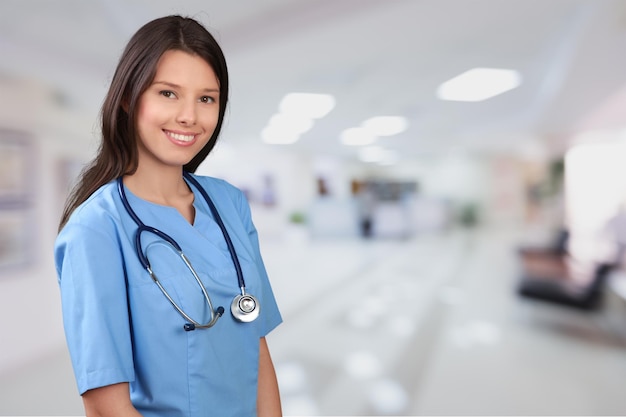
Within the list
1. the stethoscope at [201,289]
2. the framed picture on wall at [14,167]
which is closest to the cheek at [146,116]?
the stethoscope at [201,289]

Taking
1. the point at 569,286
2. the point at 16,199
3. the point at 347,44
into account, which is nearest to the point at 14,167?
the point at 16,199

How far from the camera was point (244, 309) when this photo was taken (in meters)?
0.77

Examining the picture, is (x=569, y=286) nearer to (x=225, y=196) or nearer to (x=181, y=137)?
(x=225, y=196)

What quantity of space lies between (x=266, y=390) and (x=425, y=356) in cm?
262

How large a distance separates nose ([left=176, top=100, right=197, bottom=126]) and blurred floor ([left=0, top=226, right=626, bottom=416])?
84.1 inches

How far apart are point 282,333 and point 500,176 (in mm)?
11592

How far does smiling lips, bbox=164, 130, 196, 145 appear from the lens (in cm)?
74

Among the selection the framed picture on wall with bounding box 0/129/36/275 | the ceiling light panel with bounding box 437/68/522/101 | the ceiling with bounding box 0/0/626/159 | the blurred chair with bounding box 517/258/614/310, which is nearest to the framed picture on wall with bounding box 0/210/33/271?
the framed picture on wall with bounding box 0/129/36/275

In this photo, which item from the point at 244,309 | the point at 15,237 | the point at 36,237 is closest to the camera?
the point at 244,309

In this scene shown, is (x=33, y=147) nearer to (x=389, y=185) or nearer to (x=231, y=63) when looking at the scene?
(x=231, y=63)

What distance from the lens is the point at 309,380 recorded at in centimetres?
288

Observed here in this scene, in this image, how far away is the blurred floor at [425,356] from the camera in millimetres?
2574

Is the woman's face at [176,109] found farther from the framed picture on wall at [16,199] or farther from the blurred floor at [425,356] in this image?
the framed picture on wall at [16,199]

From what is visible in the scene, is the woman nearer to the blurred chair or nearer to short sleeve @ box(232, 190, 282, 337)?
short sleeve @ box(232, 190, 282, 337)
